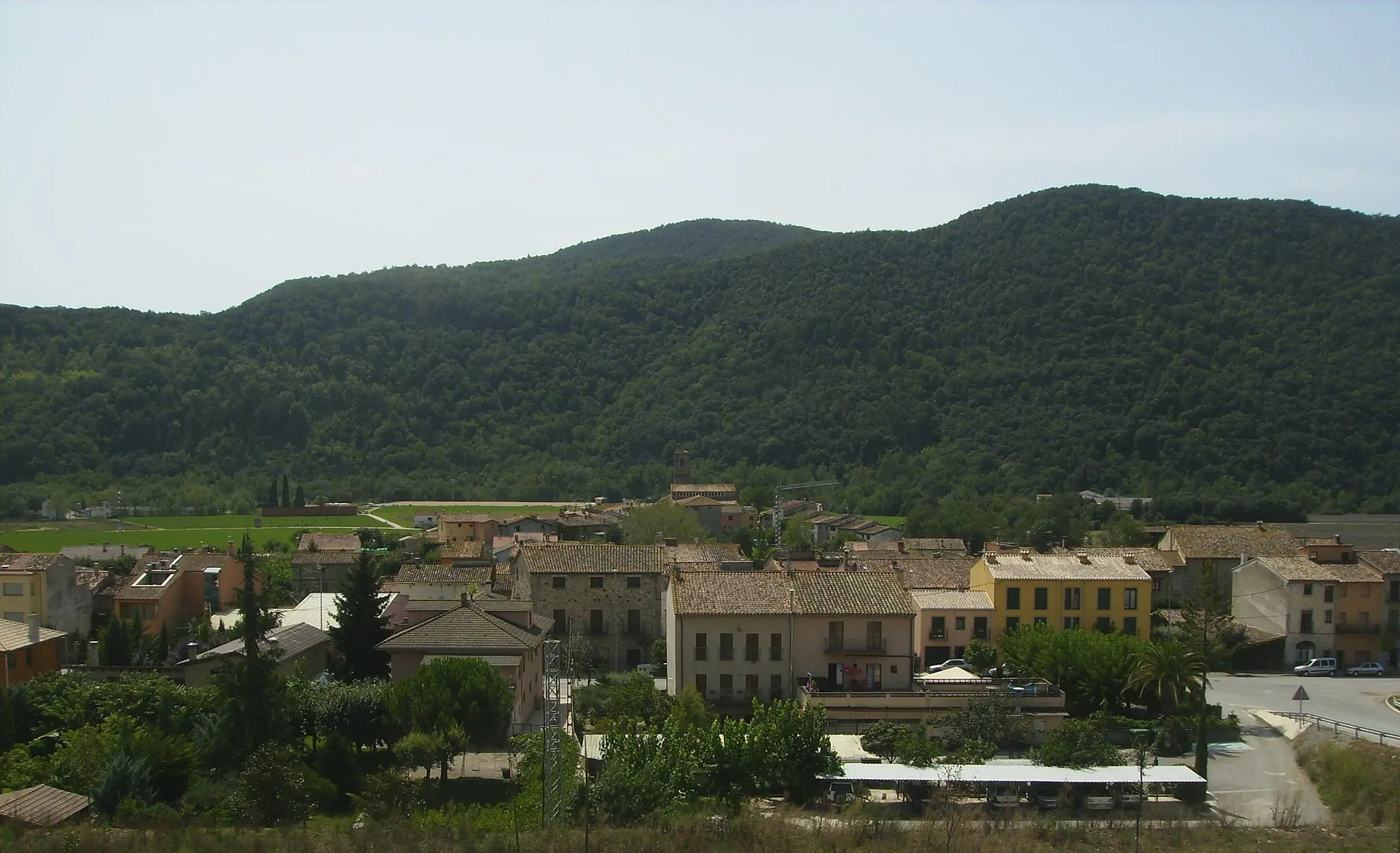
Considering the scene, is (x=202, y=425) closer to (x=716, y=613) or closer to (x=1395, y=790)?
(x=716, y=613)

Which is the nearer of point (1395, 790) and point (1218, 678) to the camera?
point (1395, 790)

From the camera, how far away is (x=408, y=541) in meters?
79.7

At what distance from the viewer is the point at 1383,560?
159 feet

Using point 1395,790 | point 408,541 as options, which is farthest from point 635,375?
point 1395,790

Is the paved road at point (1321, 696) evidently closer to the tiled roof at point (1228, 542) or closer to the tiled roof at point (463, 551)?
the tiled roof at point (1228, 542)

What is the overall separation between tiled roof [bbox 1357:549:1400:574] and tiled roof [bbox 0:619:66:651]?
151 ft

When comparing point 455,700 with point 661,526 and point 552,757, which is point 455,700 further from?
point 661,526

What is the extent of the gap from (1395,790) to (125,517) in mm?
100847

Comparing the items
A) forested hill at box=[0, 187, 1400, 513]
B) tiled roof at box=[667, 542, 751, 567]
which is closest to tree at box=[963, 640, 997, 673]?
tiled roof at box=[667, 542, 751, 567]

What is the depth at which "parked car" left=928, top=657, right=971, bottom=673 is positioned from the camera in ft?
119

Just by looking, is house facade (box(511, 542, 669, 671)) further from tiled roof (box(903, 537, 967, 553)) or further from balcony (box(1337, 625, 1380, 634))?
tiled roof (box(903, 537, 967, 553))

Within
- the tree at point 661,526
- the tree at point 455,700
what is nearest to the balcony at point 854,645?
the tree at point 455,700

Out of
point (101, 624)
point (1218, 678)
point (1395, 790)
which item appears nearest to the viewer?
point (1395, 790)

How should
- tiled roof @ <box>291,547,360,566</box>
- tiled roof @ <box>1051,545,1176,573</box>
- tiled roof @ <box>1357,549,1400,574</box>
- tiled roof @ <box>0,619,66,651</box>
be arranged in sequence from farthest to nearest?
tiled roof @ <box>291,547,360,566</box> < tiled roof @ <box>1051,545,1176,573</box> < tiled roof @ <box>1357,549,1400,574</box> < tiled roof @ <box>0,619,66,651</box>
